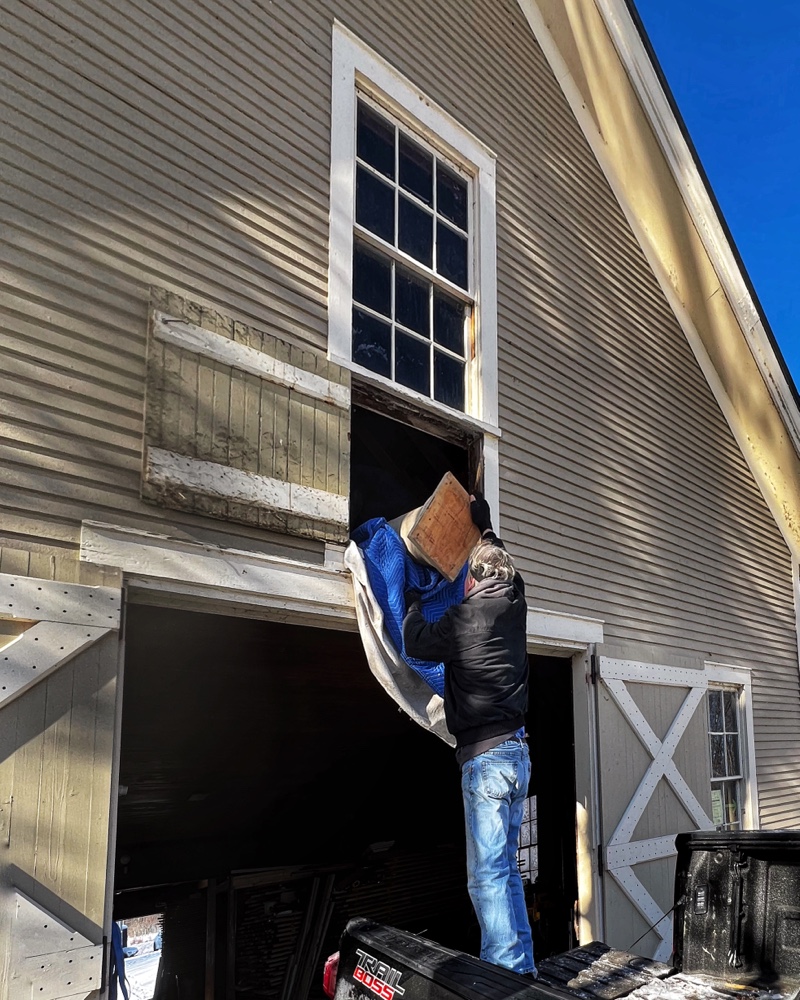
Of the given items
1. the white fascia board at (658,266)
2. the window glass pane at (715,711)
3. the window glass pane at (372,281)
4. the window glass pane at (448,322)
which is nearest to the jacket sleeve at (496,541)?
the window glass pane at (448,322)

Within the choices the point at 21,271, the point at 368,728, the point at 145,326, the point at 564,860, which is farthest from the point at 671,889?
the point at 21,271

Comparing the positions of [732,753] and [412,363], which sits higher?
[412,363]

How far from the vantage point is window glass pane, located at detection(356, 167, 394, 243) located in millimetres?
5531

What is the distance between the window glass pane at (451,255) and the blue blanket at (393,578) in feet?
6.72

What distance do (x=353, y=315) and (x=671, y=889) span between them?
196 inches

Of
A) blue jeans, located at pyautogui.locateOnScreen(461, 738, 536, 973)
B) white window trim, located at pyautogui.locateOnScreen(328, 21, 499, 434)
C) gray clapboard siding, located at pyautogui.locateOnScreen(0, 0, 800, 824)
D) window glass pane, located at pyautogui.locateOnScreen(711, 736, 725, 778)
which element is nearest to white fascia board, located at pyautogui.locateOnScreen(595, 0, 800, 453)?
gray clapboard siding, located at pyautogui.locateOnScreen(0, 0, 800, 824)

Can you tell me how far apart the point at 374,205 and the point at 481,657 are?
2943 millimetres

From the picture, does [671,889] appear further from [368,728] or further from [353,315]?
[353,315]

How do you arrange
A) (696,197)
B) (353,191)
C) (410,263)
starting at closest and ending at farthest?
(353,191) < (410,263) < (696,197)

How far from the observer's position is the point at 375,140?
572cm

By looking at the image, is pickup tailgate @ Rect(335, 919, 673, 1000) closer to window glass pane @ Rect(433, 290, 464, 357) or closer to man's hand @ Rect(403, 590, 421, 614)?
man's hand @ Rect(403, 590, 421, 614)

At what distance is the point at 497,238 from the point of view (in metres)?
6.57

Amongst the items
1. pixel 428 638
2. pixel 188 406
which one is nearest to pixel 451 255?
pixel 188 406

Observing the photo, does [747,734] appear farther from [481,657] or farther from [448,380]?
[481,657]
